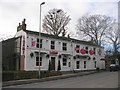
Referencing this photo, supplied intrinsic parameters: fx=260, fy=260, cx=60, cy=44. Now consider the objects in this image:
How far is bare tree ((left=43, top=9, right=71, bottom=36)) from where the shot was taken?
2704 inches

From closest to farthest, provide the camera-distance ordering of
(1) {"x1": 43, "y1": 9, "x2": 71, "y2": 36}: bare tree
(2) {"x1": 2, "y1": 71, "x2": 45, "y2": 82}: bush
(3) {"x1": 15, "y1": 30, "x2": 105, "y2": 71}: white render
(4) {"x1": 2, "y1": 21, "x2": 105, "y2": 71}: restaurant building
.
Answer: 1. (2) {"x1": 2, "y1": 71, "x2": 45, "y2": 82}: bush
2. (3) {"x1": 15, "y1": 30, "x2": 105, "y2": 71}: white render
3. (4) {"x1": 2, "y1": 21, "x2": 105, "y2": 71}: restaurant building
4. (1) {"x1": 43, "y1": 9, "x2": 71, "y2": 36}: bare tree

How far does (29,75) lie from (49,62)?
8813 mm

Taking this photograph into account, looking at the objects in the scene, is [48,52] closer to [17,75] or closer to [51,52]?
[51,52]

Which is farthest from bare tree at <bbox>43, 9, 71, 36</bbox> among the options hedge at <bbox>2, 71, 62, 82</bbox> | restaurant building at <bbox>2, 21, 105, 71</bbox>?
hedge at <bbox>2, 71, 62, 82</bbox>

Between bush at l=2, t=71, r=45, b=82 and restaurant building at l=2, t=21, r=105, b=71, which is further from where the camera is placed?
restaurant building at l=2, t=21, r=105, b=71

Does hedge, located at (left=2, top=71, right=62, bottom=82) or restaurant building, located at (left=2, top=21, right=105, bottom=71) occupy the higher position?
restaurant building, located at (left=2, top=21, right=105, bottom=71)

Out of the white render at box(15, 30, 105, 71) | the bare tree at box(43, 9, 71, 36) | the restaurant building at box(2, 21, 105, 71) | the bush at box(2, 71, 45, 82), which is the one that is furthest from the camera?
the bare tree at box(43, 9, 71, 36)

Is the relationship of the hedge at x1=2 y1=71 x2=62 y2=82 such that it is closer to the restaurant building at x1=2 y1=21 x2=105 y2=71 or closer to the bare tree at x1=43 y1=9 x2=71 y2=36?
the restaurant building at x1=2 y1=21 x2=105 y2=71

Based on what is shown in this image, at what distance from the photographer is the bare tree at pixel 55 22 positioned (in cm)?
6869

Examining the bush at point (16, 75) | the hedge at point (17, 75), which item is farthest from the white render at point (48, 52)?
the bush at point (16, 75)

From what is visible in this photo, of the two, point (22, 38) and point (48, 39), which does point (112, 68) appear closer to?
point (48, 39)

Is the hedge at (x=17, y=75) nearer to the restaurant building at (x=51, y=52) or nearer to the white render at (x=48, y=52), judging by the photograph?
the restaurant building at (x=51, y=52)

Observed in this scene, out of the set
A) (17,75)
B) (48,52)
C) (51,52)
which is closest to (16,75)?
(17,75)

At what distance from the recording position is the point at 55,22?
227 ft
